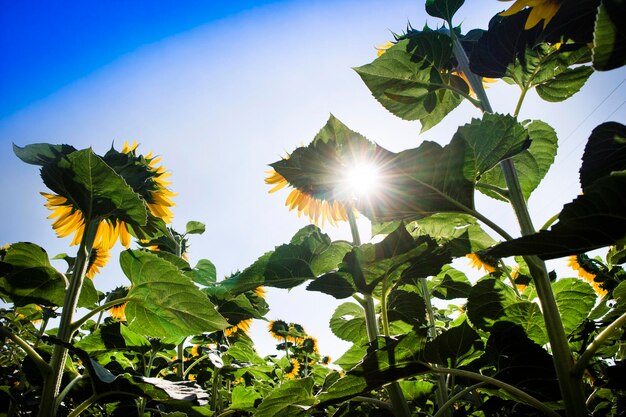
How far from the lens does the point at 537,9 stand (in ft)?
2.71

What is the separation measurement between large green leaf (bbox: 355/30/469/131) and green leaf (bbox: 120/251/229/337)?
744 mm

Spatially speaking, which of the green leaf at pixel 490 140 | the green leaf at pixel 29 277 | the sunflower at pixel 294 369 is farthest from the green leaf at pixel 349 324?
the sunflower at pixel 294 369

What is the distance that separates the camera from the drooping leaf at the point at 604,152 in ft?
2.39

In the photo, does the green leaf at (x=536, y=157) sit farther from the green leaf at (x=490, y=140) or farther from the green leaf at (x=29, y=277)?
the green leaf at (x=29, y=277)

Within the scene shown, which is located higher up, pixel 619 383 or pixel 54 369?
pixel 54 369

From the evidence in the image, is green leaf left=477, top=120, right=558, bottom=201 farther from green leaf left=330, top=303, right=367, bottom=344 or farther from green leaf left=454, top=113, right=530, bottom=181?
green leaf left=330, top=303, right=367, bottom=344

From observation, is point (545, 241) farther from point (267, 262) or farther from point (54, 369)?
point (54, 369)

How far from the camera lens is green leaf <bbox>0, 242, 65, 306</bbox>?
1139 mm

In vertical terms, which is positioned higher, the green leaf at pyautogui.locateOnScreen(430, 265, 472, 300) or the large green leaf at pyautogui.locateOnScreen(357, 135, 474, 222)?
the green leaf at pyautogui.locateOnScreen(430, 265, 472, 300)

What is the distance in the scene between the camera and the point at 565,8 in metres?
0.80

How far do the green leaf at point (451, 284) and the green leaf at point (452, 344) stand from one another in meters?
0.65

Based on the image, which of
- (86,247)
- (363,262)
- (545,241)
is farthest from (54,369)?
(545,241)

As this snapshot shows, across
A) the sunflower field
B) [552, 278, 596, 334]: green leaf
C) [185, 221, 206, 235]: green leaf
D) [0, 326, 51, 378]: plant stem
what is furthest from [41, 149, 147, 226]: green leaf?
[185, 221, 206, 235]: green leaf

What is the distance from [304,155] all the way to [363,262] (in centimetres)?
27
